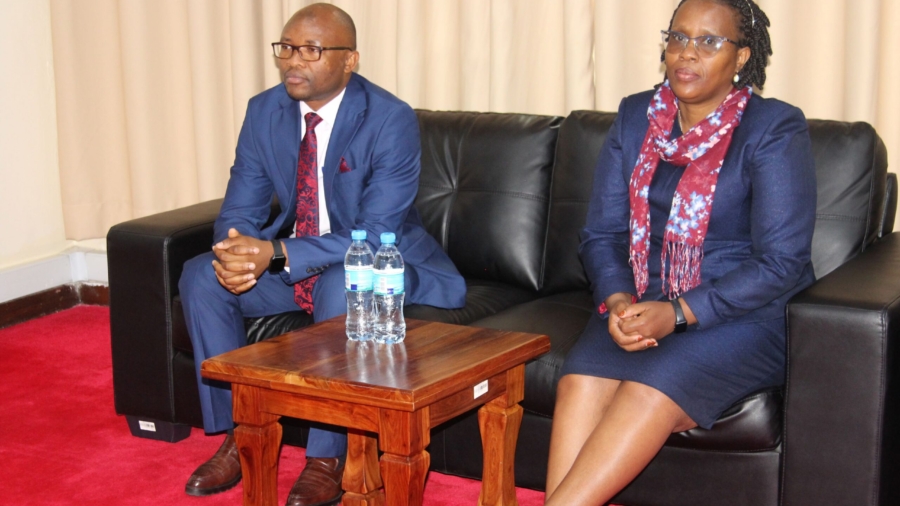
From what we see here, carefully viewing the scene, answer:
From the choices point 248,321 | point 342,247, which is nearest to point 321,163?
point 342,247

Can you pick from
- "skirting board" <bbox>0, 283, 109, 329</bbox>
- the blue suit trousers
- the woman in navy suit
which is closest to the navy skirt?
the woman in navy suit

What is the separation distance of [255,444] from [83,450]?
44.5 inches

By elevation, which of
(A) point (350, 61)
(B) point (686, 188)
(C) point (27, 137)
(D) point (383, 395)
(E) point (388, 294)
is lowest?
(D) point (383, 395)

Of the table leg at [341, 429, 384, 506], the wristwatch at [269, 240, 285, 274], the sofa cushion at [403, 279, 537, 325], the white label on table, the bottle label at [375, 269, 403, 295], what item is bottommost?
the table leg at [341, 429, 384, 506]

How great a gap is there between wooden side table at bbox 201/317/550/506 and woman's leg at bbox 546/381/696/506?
222 millimetres

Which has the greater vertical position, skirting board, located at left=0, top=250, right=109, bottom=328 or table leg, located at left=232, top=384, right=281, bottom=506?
table leg, located at left=232, top=384, right=281, bottom=506

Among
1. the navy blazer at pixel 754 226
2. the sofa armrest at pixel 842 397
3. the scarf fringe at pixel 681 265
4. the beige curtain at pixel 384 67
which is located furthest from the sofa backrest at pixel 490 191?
the sofa armrest at pixel 842 397

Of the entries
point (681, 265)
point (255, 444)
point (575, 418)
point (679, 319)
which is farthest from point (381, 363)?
point (681, 265)

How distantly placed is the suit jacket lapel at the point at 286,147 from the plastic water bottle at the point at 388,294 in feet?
2.28

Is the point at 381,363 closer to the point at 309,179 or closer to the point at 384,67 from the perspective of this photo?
the point at 309,179

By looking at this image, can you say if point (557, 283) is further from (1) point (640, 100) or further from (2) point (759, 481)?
(2) point (759, 481)

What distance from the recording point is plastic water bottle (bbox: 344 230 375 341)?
8.07 feet

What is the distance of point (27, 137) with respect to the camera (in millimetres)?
4707

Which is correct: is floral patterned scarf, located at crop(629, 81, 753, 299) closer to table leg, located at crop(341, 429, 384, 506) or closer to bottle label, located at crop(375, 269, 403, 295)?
bottle label, located at crop(375, 269, 403, 295)
